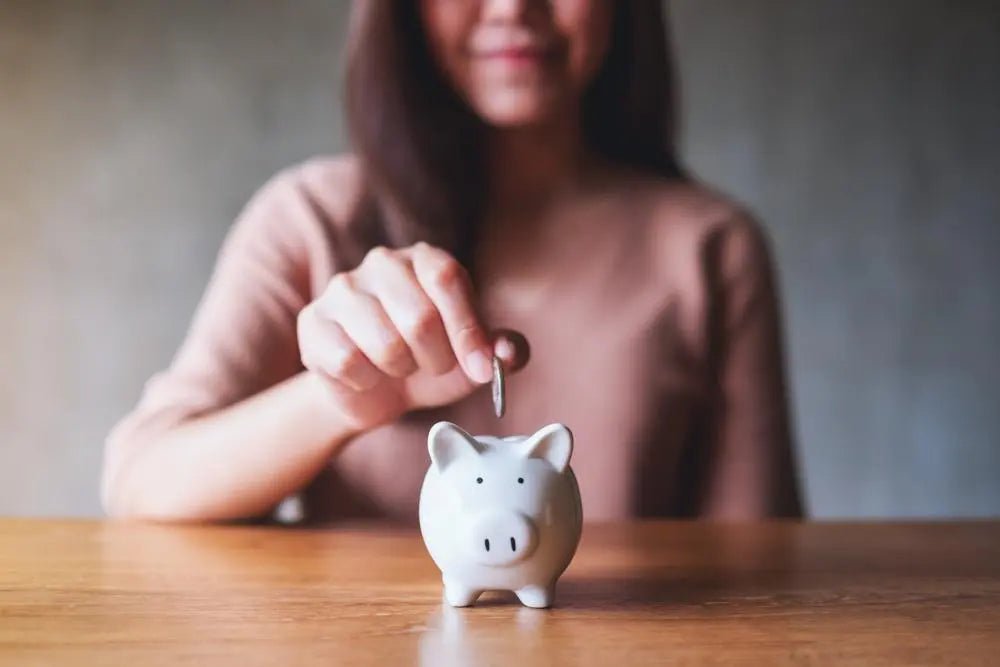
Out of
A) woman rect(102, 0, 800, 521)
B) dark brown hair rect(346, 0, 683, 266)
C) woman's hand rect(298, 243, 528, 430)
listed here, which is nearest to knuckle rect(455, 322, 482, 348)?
woman's hand rect(298, 243, 528, 430)

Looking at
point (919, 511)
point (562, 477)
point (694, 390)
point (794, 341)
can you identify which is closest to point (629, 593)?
point (562, 477)

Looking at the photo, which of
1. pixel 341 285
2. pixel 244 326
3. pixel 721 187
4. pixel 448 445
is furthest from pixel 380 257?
pixel 721 187

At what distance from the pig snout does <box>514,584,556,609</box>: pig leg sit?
2 cm

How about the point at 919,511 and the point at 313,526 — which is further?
the point at 919,511

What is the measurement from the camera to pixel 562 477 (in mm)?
413

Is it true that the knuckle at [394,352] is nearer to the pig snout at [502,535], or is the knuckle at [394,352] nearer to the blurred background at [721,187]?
the pig snout at [502,535]

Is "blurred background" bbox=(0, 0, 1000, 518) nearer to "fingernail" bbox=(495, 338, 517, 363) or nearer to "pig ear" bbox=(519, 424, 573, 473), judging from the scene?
"fingernail" bbox=(495, 338, 517, 363)

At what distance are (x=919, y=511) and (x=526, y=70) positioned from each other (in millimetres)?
684

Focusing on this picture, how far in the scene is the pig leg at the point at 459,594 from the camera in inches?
16.2

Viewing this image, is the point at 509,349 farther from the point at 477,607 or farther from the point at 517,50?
the point at 517,50

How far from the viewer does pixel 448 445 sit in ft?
1.36

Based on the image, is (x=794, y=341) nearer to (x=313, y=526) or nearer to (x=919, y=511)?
(x=919, y=511)

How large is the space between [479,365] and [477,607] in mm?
131

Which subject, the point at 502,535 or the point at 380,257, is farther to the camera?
the point at 380,257
